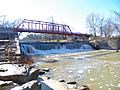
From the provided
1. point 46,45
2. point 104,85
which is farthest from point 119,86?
point 46,45

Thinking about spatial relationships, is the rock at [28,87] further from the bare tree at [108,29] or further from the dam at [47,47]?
the bare tree at [108,29]

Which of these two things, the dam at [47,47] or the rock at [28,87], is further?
the dam at [47,47]

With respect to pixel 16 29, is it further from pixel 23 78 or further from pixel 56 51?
pixel 23 78

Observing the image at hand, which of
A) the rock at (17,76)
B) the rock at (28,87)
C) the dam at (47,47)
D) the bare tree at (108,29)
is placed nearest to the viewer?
the rock at (28,87)

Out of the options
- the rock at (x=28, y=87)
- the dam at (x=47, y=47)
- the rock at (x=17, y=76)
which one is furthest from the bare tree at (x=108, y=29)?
the rock at (x=28, y=87)

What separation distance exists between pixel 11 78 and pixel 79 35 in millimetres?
38039

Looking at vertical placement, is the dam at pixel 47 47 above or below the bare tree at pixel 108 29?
below

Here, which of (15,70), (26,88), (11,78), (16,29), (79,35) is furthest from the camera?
(79,35)

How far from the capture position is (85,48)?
33.5 m

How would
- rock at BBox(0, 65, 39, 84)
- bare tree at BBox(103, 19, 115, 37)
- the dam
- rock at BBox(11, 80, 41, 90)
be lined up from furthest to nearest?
1. bare tree at BBox(103, 19, 115, 37)
2. the dam
3. rock at BBox(0, 65, 39, 84)
4. rock at BBox(11, 80, 41, 90)

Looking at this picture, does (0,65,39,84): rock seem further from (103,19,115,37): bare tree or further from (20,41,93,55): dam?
(103,19,115,37): bare tree

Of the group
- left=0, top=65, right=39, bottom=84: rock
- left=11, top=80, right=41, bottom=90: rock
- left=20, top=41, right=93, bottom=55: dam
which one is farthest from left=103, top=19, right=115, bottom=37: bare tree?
left=11, top=80, right=41, bottom=90: rock

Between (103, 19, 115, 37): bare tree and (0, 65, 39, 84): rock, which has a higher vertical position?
(103, 19, 115, 37): bare tree

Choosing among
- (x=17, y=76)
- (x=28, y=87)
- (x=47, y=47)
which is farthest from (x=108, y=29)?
(x=28, y=87)
